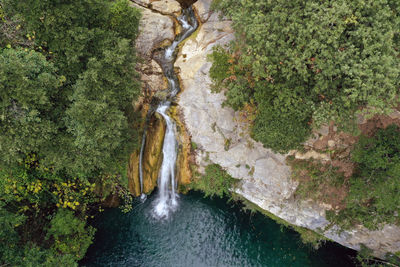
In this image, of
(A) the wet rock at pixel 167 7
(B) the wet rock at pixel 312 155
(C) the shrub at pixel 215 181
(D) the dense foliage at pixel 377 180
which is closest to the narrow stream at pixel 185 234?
(C) the shrub at pixel 215 181

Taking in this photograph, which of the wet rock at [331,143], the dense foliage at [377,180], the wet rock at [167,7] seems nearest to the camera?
the dense foliage at [377,180]

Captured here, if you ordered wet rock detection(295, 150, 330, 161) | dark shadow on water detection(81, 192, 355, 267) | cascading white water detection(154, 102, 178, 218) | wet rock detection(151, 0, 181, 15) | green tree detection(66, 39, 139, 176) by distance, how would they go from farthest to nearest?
wet rock detection(151, 0, 181, 15), cascading white water detection(154, 102, 178, 218), dark shadow on water detection(81, 192, 355, 267), wet rock detection(295, 150, 330, 161), green tree detection(66, 39, 139, 176)

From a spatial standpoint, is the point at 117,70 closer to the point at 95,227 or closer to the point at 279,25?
the point at 279,25

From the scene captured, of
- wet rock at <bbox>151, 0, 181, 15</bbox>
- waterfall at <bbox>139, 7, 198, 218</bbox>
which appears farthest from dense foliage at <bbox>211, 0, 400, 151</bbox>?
wet rock at <bbox>151, 0, 181, 15</bbox>

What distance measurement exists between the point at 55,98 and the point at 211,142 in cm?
1055

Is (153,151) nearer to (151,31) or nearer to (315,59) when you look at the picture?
(151,31)

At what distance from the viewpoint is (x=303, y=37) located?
35.1ft

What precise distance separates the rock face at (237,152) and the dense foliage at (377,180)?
88.4 inches

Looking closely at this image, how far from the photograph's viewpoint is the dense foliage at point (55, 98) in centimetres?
1133

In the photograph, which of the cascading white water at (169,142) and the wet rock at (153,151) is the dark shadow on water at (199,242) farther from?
the wet rock at (153,151)

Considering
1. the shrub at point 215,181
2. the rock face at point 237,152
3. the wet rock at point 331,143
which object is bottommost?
the shrub at point 215,181

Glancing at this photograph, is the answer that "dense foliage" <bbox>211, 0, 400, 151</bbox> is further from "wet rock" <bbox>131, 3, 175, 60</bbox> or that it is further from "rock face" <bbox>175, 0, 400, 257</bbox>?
"wet rock" <bbox>131, 3, 175, 60</bbox>

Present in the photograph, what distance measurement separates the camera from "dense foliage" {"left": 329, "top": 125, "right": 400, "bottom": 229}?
42.3ft

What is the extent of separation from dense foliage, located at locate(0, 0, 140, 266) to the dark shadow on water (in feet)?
11.4
